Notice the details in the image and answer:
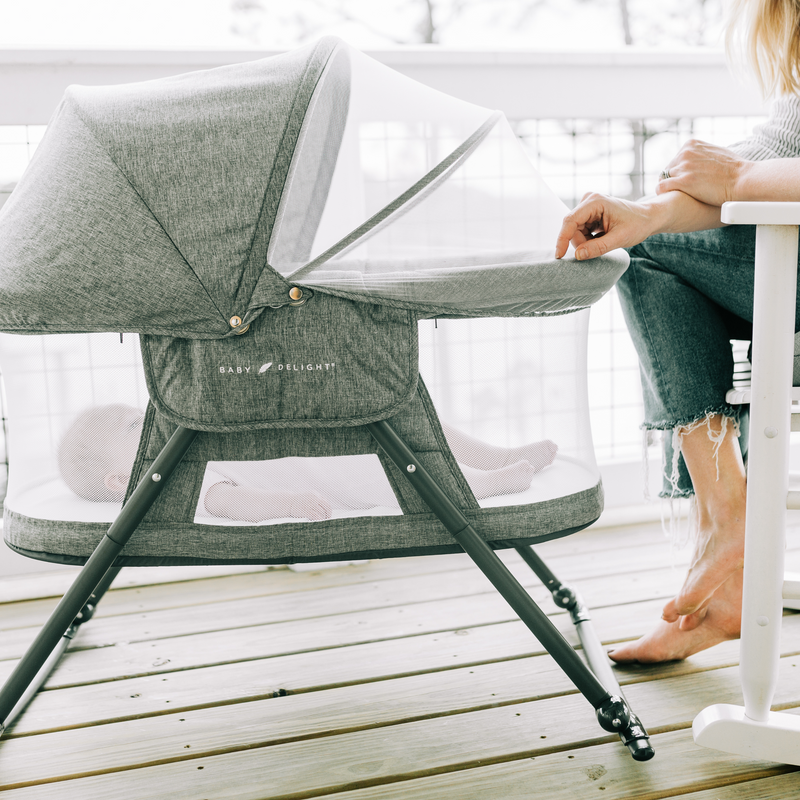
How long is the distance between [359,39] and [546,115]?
0.44 meters

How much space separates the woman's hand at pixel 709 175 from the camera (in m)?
0.93

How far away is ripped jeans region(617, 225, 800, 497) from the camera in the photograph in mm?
1032

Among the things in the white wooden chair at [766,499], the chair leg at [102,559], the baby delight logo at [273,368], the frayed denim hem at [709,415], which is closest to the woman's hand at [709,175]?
the white wooden chair at [766,499]

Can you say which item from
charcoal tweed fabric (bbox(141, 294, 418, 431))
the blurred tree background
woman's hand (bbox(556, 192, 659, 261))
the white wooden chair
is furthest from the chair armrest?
the blurred tree background

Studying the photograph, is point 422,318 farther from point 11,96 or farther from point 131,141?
point 11,96

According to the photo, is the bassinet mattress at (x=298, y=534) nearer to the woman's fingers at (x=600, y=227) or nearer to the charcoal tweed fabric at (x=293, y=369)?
the charcoal tweed fabric at (x=293, y=369)

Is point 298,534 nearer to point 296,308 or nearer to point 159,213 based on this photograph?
point 296,308

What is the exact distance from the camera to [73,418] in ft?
2.93

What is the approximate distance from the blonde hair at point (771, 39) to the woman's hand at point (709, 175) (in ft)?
0.65

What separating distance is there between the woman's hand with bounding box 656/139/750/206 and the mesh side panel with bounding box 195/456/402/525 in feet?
1.66

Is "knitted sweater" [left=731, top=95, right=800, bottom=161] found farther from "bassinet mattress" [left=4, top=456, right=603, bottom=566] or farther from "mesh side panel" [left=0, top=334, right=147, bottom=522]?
"mesh side panel" [left=0, top=334, right=147, bottom=522]

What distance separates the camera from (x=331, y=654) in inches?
49.4

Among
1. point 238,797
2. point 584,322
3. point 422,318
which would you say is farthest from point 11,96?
point 238,797

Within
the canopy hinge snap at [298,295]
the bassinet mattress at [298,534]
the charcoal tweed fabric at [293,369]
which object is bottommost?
the bassinet mattress at [298,534]
